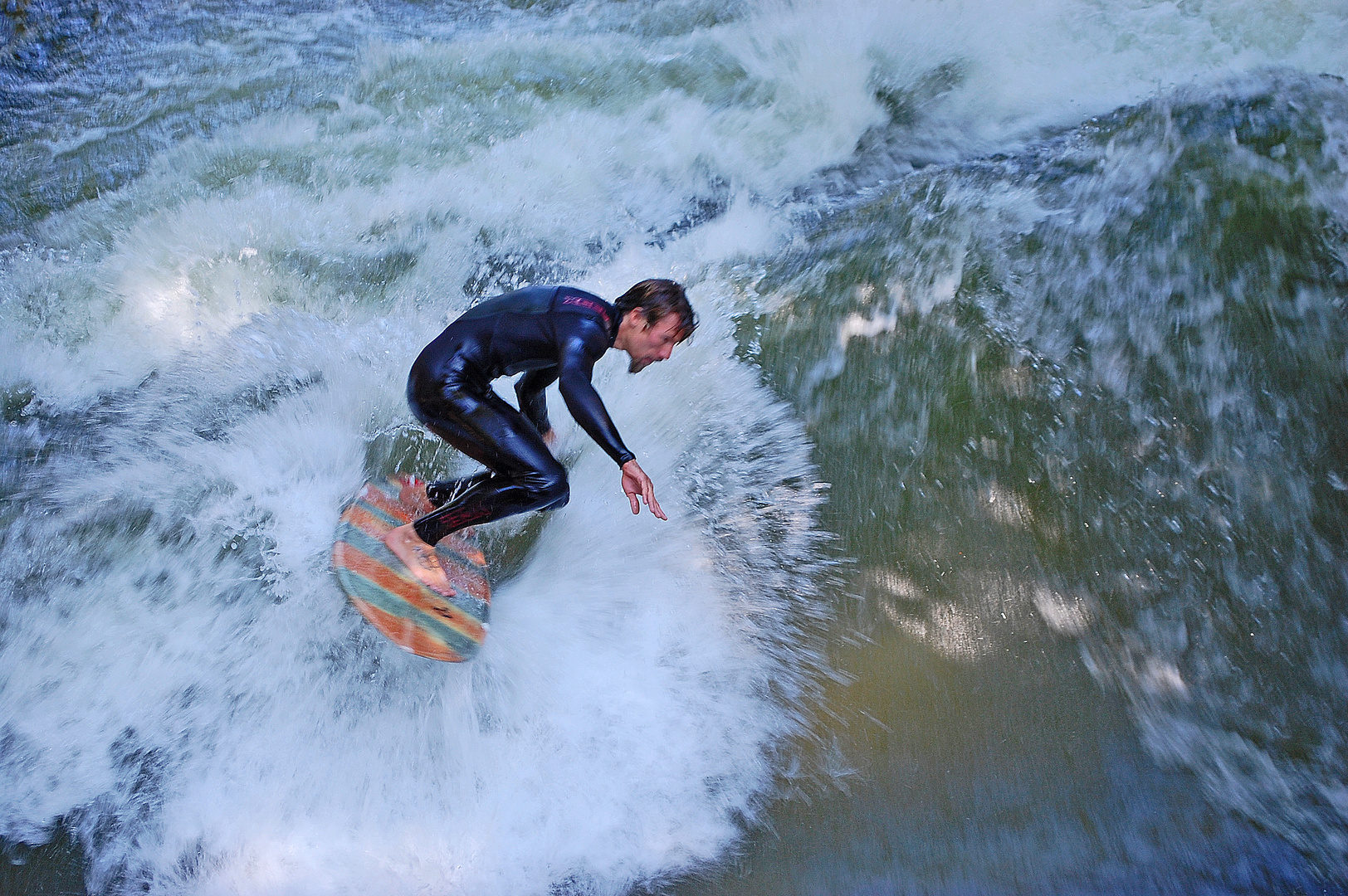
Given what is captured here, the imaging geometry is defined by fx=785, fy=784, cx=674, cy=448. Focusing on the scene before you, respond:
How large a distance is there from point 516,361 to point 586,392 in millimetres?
397

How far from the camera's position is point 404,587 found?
2.64 meters

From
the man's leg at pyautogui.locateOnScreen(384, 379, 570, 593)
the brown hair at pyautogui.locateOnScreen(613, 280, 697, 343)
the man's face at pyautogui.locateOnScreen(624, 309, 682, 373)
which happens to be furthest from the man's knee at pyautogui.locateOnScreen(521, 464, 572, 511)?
the brown hair at pyautogui.locateOnScreen(613, 280, 697, 343)

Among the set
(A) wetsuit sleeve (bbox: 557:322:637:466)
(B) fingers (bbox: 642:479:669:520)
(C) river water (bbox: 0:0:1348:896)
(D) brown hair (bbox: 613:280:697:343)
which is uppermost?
(D) brown hair (bbox: 613:280:697:343)

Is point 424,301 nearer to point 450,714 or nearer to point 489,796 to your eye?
point 450,714

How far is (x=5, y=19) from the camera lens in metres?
4.86

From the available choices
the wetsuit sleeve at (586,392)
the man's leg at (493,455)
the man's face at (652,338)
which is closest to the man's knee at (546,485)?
the man's leg at (493,455)

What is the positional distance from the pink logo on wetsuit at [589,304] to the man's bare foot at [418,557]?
0.94 meters

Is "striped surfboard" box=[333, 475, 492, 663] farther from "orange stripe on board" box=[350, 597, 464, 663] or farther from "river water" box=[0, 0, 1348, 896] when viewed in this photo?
"river water" box=[0, 0, 1348, 896]

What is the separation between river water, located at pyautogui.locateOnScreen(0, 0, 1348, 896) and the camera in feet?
8.00

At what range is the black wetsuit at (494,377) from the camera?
91.9 inches

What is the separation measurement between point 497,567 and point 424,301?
1491 mm

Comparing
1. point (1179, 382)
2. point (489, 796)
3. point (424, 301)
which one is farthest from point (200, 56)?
point (1179, 382)

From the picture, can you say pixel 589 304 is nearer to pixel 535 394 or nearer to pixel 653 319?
pixel 653 319

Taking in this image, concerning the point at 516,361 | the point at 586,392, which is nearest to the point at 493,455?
the point at 516,361
